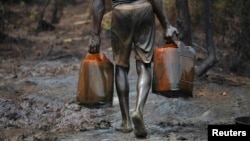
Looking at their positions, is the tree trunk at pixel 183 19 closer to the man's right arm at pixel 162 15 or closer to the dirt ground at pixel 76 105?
the dirt ground at pixel 76 105

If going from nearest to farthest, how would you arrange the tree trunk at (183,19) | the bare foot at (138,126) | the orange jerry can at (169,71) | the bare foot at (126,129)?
the bare foot at (138,126), the bare foot at (126,129), the orange jerry can at (169,71), the tree trunk at (183,19)

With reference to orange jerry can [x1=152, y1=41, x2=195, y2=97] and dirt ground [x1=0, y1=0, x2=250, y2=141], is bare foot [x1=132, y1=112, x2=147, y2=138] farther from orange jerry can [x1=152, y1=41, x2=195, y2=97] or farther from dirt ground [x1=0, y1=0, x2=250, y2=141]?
orange jerry can [x1=152, y1=41, x2=195, y2=97]

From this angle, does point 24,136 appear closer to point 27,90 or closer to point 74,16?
point 27,90

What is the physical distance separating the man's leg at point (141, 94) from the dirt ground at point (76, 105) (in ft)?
0.53

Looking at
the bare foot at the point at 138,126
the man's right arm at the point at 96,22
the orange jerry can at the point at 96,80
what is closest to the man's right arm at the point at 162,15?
the man's right arm at the point at 96,22

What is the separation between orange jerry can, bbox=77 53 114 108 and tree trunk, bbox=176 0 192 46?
3.75 metres

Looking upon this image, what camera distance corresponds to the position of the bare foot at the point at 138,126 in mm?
4797

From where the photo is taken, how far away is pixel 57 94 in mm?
8258

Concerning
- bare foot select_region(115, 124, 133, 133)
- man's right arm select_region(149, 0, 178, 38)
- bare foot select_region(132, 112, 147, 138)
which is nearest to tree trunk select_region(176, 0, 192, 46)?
man's right arm select_region(149, 0, 178, 38)

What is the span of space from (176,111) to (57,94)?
2.50 metres

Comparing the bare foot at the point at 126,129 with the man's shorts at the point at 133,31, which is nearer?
the man's shorts at the point at 133,31

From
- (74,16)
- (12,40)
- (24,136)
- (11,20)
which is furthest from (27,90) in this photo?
(74,16)

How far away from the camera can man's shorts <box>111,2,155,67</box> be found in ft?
16.9

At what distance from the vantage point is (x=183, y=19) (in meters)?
9.02
